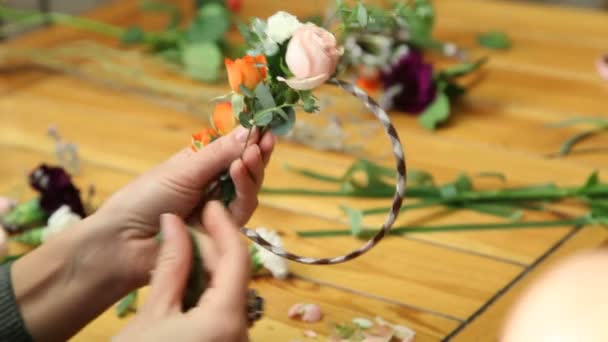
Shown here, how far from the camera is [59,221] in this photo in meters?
1.16

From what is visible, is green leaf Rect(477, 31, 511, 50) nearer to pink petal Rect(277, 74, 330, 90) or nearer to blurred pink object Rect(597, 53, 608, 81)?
blurred pink object Rect(597, 53, 608, 81)

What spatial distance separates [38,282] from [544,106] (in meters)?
1.06

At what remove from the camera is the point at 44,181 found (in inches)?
48.3

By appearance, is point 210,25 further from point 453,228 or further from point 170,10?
point 453,228

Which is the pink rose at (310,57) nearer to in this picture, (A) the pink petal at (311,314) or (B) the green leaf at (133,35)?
(A) the pink petal at (311,314)

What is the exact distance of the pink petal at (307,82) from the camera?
2.57 ft

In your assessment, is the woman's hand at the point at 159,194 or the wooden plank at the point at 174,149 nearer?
the woman's hand at the point at 159,194

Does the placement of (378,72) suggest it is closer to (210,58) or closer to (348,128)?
(348,128)

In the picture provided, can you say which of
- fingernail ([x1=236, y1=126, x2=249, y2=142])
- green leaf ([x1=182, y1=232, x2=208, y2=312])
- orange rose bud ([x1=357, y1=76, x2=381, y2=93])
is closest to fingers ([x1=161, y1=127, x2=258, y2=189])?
fingernail ([x1=236, y1=126, x2=249, y2=142])

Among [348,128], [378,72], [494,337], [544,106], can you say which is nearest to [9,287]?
[494,337]

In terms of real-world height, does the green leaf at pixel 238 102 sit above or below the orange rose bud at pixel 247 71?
below

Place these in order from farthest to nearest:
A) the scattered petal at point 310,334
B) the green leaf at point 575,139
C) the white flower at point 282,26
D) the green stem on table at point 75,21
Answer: the green stem on table at point 75,21
the green leaf at point 575,139
the scattered petal at point 310,334
the white flower at point 282,26

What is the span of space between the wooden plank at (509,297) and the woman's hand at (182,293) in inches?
13.6

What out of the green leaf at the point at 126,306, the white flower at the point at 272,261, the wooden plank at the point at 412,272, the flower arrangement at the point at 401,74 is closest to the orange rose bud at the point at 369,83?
the flower arrangement at the point at 401,74
